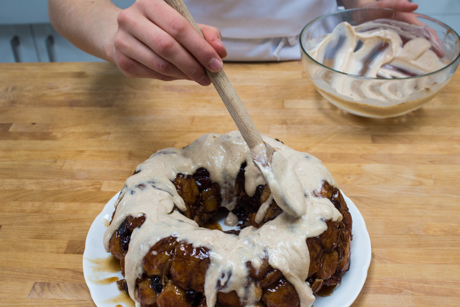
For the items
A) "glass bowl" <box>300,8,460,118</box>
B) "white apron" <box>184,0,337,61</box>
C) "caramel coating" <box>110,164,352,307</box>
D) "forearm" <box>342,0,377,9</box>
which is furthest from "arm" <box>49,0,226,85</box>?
"forearm" <box>342,0,377,9</box>

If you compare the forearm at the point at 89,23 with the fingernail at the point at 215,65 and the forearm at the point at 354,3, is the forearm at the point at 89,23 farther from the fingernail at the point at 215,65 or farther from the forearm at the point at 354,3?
the forearm at the point at 354,3

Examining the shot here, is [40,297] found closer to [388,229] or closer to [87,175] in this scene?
[87,175]

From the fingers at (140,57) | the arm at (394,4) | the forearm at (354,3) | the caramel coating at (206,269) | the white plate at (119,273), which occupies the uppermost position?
the fingers at (140,57)

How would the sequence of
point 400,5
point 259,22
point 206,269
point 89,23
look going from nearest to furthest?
1. point 206,269
2. point 89,23
3. point 400,5
4. point 259,22

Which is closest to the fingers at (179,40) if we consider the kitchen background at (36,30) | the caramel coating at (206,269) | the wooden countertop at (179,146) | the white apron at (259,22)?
the caramel coating at (206,269)

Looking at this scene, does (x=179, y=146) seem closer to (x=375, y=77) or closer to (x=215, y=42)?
(x=215, y=42)

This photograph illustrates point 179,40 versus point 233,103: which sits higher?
point 179,40

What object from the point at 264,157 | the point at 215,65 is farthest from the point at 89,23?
the point at 264,157
